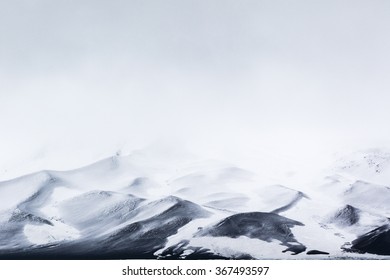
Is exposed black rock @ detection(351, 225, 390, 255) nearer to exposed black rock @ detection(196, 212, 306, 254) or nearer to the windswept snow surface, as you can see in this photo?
the windswept snow surface

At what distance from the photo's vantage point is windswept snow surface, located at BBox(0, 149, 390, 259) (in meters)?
7.26

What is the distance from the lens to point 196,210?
7496 mm

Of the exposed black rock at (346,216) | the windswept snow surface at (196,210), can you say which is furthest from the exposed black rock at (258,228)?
the exposed black rock at (346,216)

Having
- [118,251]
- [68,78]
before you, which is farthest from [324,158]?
[68,78]

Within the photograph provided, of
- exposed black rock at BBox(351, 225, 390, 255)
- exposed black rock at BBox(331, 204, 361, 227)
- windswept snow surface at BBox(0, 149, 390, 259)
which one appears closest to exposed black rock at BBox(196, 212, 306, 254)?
windswept snow surface at BBox(0, 149, 390, 259)

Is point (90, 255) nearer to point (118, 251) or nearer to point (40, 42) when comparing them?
point (118, 251)

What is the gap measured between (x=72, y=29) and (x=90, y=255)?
2.89 meters

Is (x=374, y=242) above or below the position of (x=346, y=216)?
below

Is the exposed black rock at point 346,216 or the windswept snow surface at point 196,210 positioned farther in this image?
the exposed black rock at point 346,216

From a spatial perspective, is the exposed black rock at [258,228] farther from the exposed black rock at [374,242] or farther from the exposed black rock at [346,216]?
the exposed black rock at [374,242]

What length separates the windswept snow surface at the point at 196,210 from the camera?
7.26m

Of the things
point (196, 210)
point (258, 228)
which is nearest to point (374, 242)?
point (258, 228)

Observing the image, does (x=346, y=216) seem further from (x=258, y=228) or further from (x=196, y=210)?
(x=196, y=210)

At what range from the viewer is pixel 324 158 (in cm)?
771
